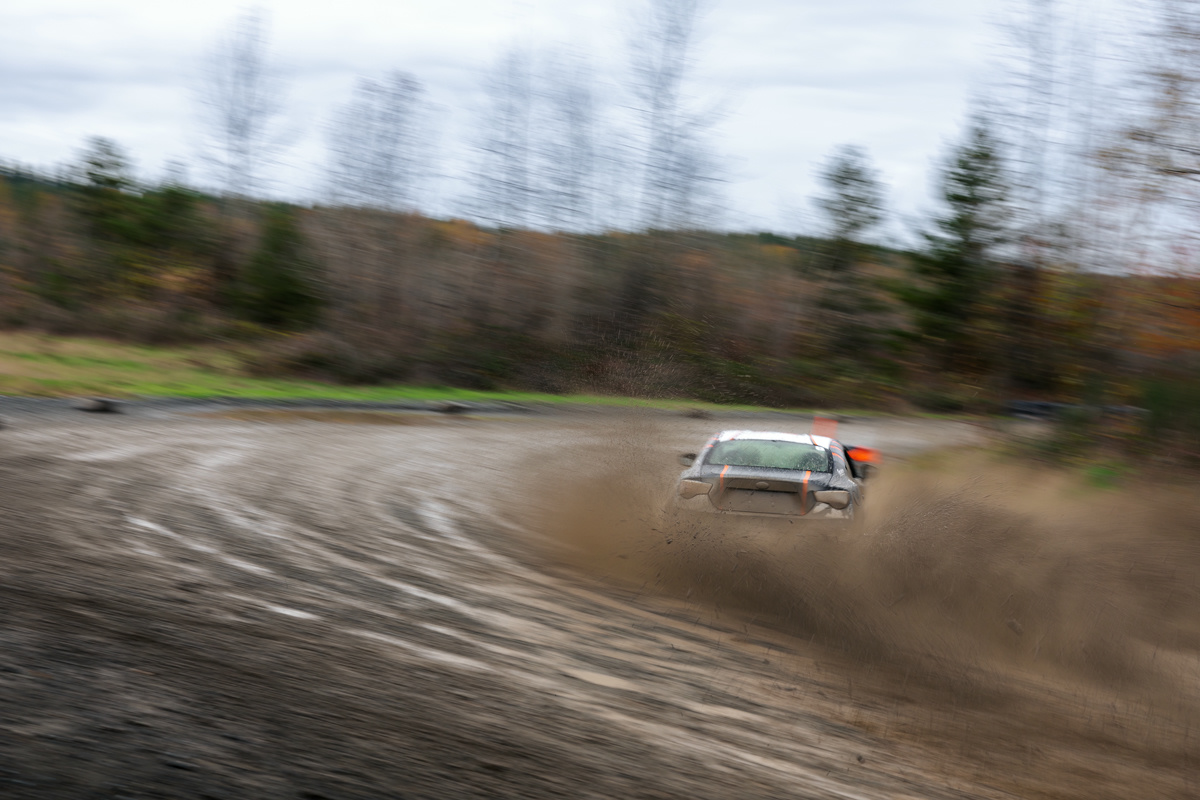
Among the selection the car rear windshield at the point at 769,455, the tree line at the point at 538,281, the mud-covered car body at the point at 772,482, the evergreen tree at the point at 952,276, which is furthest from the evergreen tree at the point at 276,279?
the mud-covered car body at the point at 772,482

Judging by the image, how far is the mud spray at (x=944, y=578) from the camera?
22.8 ft

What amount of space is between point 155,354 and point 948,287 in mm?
38047

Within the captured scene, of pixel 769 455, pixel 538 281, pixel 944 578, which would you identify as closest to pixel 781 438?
pixel 769 455

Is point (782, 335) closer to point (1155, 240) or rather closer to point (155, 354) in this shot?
point (155, 354)

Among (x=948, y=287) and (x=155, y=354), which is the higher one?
(x=948, y=287)

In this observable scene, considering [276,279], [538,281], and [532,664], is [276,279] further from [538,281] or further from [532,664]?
[532,664]

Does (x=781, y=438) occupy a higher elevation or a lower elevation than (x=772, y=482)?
higher

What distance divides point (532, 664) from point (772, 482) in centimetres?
332

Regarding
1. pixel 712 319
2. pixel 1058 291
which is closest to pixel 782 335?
pixel 712 319

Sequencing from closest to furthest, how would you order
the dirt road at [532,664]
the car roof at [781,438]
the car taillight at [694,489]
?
the dirt road at [532,664] < the car taillight at [694,489] < the car roof at [781,438]

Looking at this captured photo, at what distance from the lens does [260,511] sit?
35.0 feet

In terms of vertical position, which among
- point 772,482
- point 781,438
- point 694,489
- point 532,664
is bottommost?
point 532,664

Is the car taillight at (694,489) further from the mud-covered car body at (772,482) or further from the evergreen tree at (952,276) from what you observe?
the evergreen tree at (952,276)

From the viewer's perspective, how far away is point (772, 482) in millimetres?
8523
